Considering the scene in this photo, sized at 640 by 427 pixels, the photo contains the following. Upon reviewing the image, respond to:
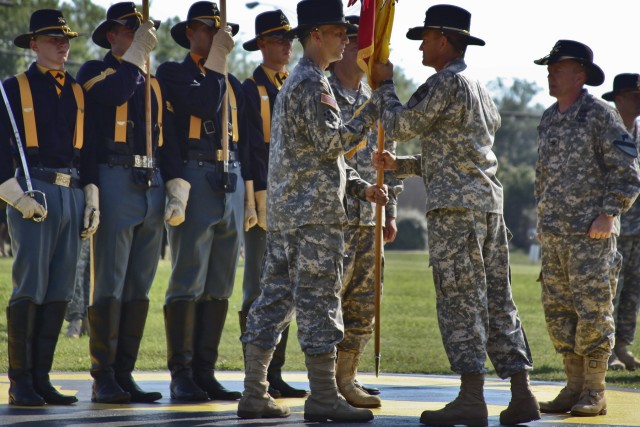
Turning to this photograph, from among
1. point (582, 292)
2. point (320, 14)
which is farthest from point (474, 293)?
point (320, 14)

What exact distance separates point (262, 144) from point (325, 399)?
2.39 metres

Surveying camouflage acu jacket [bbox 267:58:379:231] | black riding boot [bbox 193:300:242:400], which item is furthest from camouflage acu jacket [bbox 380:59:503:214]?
black riding boot [bbox 193:300:242:400]

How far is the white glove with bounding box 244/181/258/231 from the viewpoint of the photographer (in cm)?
884

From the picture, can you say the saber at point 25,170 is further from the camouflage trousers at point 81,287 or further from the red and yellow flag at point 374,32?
the camouflage trousers at point 81,287

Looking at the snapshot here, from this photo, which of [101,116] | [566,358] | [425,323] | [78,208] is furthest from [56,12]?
[425,323]

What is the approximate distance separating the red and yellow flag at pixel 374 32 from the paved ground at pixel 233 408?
Result: 7.54 ft

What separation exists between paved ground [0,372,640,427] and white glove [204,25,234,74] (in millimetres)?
2386

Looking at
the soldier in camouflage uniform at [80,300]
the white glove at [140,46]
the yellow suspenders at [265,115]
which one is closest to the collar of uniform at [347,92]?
the yellow suspenders at [265,115]

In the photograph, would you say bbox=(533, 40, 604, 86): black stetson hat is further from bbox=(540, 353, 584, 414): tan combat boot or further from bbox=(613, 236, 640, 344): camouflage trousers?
bbox=(613, 236, 640, 344): camouflage trousers

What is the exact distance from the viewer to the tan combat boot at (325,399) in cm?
730

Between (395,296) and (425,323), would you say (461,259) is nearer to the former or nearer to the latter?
(425,323)

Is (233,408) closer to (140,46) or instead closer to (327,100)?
(327,100)

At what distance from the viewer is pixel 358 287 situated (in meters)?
8.18

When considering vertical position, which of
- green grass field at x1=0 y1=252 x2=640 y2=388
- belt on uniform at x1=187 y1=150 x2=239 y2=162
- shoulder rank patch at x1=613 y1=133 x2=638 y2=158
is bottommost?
green grass field at x1=0 y1=252 x2=640 y2=388
